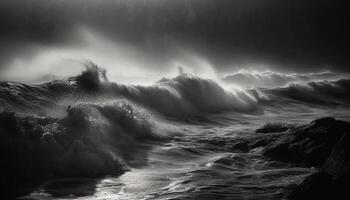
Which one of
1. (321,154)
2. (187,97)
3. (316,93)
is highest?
(316,93)

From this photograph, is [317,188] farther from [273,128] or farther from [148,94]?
[148,94]

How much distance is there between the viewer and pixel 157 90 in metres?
19.4

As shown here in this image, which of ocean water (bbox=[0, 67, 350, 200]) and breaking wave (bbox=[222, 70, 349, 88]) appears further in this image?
breaking wave (bbox=[222, 70, 349, 88])

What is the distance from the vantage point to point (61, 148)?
9148mm

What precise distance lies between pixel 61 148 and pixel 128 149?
241 cm

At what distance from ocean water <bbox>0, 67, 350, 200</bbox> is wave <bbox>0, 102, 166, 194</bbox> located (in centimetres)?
2

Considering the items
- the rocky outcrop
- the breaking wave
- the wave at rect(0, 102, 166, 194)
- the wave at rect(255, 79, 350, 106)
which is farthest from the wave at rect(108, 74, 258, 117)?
the breaking wave

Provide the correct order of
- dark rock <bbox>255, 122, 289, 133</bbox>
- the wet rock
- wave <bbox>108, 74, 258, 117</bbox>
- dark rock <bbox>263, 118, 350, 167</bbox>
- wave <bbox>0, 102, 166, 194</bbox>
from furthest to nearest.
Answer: wave <bbox>108, 74, 258, 117</bbox> → dark rock <bbox>255, 122, 289, 133</bbox> → dark rock <bbox>263, 118, 350, 167</bbox> → wave <bbox>0, 102, 166, 194</bbox> → the wet rock

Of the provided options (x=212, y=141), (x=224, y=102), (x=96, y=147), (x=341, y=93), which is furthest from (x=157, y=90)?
(x=341, y=93)

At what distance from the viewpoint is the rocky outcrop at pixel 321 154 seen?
6184 millimetres

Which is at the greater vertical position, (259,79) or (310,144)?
(259,79)

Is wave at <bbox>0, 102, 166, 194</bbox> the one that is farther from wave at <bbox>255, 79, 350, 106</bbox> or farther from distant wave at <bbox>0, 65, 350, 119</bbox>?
wave at <bbox>255, 79, 350, 106</bbox>

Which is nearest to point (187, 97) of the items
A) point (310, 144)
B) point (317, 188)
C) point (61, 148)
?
point (310, 144)

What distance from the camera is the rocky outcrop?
20.3ft
